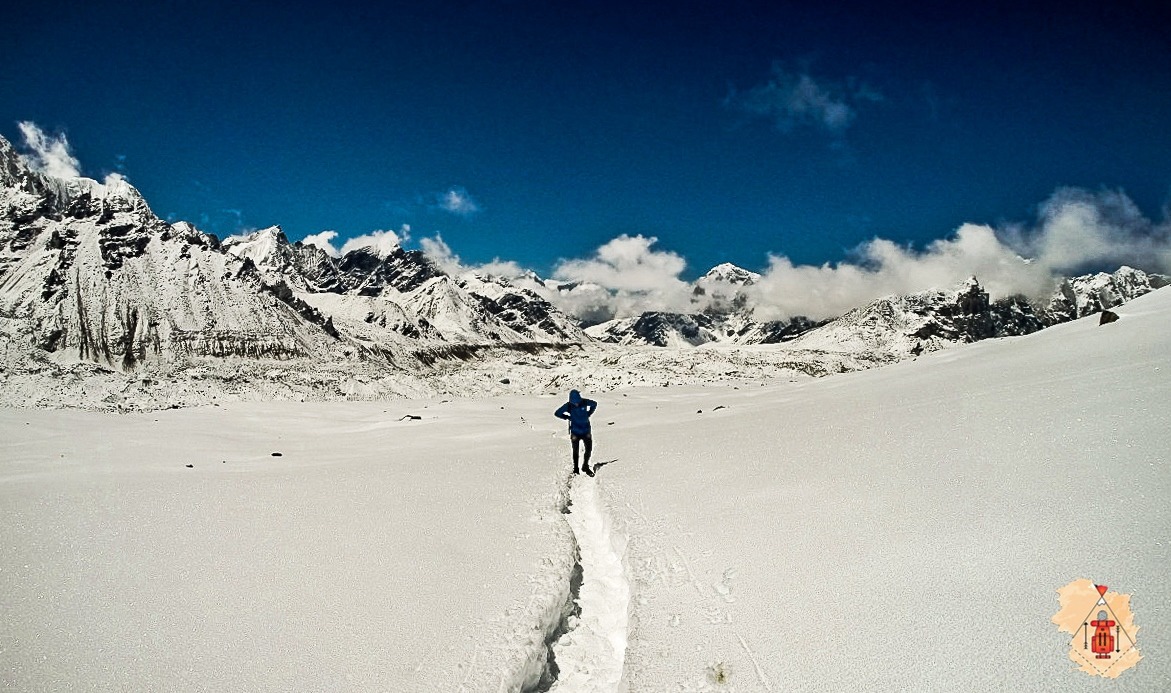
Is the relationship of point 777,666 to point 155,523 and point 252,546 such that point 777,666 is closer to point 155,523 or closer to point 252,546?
point 252,546

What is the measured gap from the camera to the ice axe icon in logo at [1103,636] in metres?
3.26

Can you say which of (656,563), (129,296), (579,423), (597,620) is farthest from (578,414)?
(129,296)

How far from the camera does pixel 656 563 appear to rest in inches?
263

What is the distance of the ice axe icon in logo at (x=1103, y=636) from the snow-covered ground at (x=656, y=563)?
0.16 m

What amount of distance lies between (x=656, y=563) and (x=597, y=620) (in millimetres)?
1051

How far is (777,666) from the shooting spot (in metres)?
4.09

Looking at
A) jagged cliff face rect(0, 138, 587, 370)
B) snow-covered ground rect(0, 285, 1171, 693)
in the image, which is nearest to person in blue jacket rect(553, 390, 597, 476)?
snow-covered ground rect(0, 285, 1171, 693)

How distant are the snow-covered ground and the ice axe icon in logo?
160 mm

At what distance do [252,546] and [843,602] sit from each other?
6.37 meters

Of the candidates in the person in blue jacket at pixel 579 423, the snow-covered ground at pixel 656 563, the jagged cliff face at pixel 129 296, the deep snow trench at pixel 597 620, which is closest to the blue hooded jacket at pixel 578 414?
the person in blue jacket at pixel 579 423

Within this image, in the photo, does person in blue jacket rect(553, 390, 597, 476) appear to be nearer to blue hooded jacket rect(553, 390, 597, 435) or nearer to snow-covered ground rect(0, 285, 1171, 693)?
blue hooded jacket rect(553, 390, 597, 435)

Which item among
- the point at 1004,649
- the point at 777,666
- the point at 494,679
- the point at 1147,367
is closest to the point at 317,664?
the point at 494,679

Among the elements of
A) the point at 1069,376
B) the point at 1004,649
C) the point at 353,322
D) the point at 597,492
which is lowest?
the point at 597,492

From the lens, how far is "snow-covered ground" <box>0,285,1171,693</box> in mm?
3869
